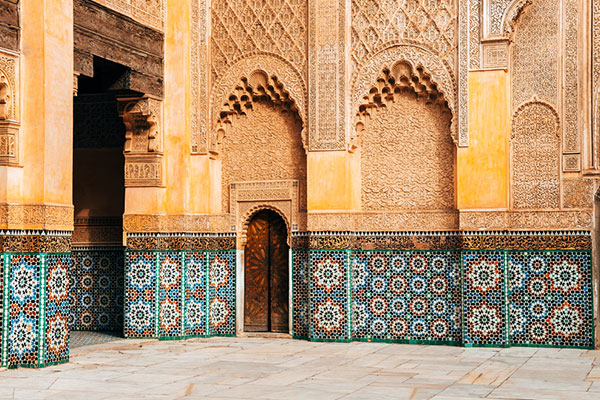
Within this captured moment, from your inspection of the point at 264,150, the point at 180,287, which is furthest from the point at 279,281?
the point at 264,150

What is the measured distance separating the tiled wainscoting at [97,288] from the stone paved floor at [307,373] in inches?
38.3

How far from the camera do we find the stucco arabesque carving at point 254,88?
26.5ft

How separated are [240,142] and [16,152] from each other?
268 centimetres

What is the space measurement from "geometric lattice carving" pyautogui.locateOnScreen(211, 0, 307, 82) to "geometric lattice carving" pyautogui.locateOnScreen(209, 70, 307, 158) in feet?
0.81

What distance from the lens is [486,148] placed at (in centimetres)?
740

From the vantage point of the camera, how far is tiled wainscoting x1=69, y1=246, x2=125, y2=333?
8.59m

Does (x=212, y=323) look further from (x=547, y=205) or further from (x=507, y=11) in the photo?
(x=507, y=11)

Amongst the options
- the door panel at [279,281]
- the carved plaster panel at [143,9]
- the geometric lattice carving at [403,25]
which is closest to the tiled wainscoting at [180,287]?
the door panel at [279,281]

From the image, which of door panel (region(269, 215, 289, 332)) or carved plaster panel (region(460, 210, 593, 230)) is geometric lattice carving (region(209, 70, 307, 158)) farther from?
carved plaster panel (region(460, 210, 593, 230))

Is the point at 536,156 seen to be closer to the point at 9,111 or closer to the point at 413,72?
the point at 413,72

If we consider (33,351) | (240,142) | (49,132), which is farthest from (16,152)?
(240,142)

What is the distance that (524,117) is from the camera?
7410mm

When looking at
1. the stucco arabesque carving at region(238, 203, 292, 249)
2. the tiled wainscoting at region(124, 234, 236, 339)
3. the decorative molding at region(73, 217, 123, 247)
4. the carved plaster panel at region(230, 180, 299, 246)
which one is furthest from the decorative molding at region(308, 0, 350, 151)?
the decorative molding at region(73, 217, 123, 247)

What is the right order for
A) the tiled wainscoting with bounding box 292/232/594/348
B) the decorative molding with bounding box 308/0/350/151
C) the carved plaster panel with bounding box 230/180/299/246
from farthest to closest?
the carved plaster panel with bounding box 230/180/299/246
the decorative molding with bounding box 308/0/350/151
the tiled wainscoting with bounding box 292/232/594/348
